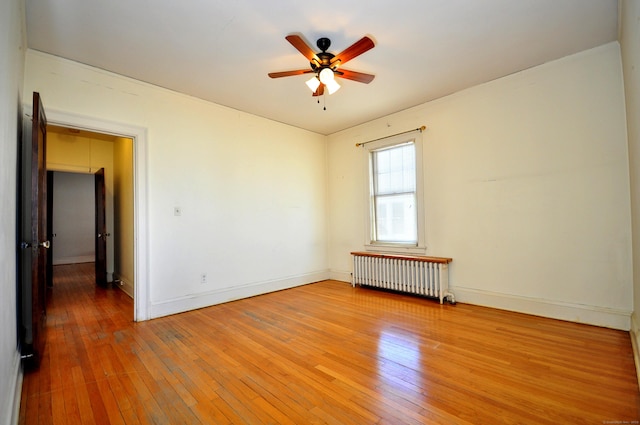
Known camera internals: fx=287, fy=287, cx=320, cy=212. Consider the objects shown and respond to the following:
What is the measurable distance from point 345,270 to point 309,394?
140 inches

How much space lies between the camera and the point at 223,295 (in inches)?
163

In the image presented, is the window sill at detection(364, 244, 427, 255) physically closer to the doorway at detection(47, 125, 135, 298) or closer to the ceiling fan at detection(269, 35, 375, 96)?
the ceiling fan at detection(269, 35, 375, 96)

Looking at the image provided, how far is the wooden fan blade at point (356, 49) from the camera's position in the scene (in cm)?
227

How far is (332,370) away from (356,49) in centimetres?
259

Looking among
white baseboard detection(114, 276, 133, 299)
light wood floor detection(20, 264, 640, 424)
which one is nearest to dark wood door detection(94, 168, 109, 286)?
white baseboard detection(114, 276, 133, 299)

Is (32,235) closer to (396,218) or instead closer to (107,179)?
(107,179)

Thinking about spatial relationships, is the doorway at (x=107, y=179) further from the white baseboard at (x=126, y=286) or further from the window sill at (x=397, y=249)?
the window sill at (x=397, y=249)

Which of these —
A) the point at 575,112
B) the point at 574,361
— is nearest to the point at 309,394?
the point at 574,361

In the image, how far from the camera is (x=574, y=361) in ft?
7.38

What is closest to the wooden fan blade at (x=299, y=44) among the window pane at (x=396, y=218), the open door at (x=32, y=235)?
the open door at (x=32, y=235)

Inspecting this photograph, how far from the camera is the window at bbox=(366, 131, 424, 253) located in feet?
14.5

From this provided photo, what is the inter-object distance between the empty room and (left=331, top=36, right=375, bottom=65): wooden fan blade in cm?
3

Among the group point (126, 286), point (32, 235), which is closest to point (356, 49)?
point (32, 235)

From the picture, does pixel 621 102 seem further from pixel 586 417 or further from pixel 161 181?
pixel 161 181
